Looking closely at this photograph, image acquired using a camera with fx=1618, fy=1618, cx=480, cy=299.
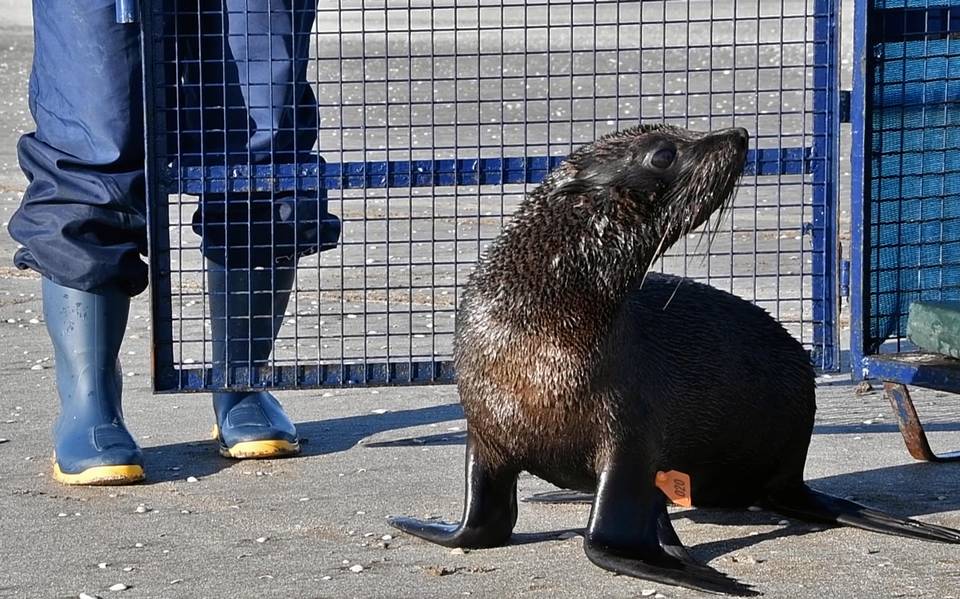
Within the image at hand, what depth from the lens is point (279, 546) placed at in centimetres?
370

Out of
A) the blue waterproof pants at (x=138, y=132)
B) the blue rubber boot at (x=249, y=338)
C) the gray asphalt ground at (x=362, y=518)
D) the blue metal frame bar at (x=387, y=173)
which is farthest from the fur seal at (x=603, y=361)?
the blue waterproof pants at (x=138, y=132)

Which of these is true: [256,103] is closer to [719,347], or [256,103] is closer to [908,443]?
[719,347]

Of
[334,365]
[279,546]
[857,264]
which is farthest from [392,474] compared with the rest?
[857,264]

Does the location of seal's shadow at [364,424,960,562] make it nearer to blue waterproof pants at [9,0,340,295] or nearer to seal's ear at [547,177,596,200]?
seal's ear at [547,177,596,200]

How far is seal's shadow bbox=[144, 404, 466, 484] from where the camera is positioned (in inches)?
176

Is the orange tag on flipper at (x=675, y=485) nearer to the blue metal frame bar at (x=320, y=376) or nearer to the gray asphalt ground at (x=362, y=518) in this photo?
the gray asphalt ground at (x=362, y=518)

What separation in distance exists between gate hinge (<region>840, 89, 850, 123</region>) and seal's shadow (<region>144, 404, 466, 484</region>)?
143cm

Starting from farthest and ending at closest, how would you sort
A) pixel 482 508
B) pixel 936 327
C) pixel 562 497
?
pixel 562 497, pixel 936 327, pixel 482 508

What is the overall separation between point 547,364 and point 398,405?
73.8 inches

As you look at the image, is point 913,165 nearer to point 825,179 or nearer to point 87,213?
point 825,179

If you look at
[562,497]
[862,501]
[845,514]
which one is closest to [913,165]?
[862,501]

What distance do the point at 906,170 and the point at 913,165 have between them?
3 cm

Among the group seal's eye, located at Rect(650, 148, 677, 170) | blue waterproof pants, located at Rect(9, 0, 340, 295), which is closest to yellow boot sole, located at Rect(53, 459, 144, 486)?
blue waterproof pants, located at Rect(9, 0, 340, 295)

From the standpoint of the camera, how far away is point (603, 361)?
3.47 m
